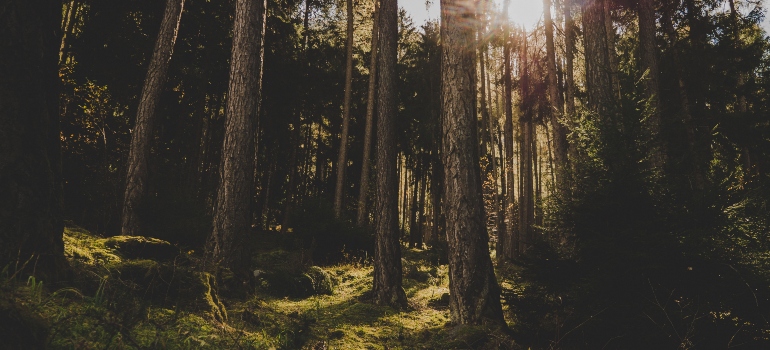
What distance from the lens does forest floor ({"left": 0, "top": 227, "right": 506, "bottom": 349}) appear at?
231 centimetres

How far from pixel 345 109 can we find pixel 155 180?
29.1 ft

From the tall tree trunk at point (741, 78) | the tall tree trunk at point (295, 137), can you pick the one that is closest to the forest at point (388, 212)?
the tall tree trunk at point (741, 78)

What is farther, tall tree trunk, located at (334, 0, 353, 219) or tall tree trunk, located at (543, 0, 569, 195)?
tall tree trunk, located at (334, 0, 353, 219)

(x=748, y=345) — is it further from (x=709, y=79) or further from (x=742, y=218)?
(x=709, y=79)

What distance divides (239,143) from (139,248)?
2.39 metres

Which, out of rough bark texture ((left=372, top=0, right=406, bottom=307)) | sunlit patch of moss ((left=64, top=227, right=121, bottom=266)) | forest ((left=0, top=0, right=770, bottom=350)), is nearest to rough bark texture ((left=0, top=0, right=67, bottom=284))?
forest ((left=0, top=0, right=770, bottom=350))

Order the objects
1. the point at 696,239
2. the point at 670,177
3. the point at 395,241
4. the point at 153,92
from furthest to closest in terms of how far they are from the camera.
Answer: the point at 153,92 < the point at 395,241 < the point at 670,177 < the point at 696,239

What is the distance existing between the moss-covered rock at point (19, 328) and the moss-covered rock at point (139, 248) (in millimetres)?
3288

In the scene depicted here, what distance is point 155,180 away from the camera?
1126cm

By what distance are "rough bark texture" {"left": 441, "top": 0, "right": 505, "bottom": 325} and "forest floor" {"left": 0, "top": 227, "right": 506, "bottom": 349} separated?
0.61 meters

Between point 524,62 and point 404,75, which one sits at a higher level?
point 404,75

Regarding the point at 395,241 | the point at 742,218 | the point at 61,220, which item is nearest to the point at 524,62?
the point at 395,241

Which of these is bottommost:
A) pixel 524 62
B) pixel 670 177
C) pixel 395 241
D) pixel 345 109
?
pixel 395 241

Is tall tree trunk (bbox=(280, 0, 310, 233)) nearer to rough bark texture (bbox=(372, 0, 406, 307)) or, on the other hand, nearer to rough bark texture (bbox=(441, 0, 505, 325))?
rough bark texture (bbox=(372, 0, 406, 307))
